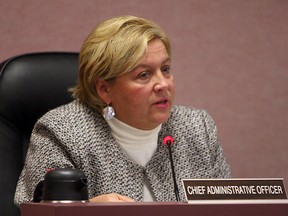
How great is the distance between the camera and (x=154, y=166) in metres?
1.97

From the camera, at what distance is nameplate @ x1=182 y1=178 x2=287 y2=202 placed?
109cm

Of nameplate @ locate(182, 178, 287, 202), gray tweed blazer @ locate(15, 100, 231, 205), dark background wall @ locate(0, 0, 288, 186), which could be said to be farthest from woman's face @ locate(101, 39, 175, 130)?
nameplate @ locate(182, 178, 287, 202)

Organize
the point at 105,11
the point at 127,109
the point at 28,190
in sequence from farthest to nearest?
1. the point at 105,11
2. the point at 127,109
3. the point at 28,190

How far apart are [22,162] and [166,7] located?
0.98 metres

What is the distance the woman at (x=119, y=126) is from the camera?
1864 millimetres

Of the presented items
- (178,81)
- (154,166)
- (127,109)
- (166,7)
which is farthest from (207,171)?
(166,7)

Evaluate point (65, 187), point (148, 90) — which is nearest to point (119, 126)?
point (148, 90)

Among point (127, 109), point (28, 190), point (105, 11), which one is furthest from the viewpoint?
point (105, 11)

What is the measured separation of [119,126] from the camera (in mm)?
1972

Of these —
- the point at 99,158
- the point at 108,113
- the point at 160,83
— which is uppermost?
the point at 160,83

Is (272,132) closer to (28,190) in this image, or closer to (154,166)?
(154,166)

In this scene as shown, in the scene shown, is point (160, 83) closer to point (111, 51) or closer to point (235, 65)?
point (111, 51)

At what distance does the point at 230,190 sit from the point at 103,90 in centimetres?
98
